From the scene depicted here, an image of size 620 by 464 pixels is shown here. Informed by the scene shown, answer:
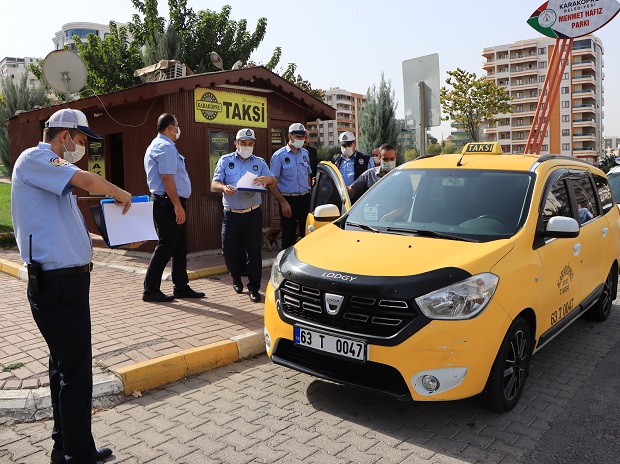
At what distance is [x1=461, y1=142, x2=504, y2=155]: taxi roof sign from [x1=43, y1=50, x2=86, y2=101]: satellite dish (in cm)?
774

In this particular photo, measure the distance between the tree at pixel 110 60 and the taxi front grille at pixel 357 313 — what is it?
93.5ft

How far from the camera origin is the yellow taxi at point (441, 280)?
11.0ft

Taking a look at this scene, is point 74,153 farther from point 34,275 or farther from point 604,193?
point 604,193

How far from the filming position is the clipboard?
352cm

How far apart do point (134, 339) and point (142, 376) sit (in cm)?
84

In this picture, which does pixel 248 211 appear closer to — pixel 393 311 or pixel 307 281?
pixel 307 281

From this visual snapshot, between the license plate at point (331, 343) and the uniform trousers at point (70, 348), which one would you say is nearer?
the uniform trousers at point (70, 348)

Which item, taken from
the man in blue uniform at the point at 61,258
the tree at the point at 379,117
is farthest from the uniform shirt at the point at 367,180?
the tree at the point at 379,117

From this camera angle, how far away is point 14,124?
13266mm

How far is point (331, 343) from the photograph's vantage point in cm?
357

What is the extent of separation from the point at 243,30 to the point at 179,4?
376cm

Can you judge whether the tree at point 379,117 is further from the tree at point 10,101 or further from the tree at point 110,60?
the tree at point 10,101

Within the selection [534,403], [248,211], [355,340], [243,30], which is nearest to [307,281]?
[355,340]

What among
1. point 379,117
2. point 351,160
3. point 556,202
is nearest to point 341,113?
point 379,117
